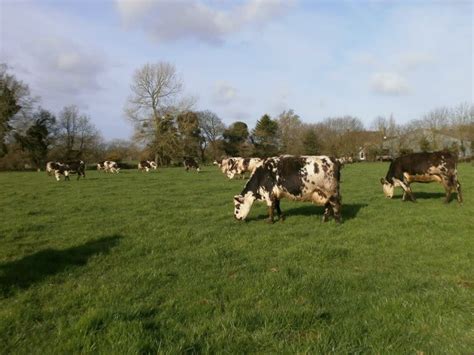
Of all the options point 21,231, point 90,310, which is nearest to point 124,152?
point 21,231

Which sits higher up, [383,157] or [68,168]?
[383,157]

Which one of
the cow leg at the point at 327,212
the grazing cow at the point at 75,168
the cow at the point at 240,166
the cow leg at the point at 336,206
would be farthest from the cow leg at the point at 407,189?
the grazing cow at the point at 75,168

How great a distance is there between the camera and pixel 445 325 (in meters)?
4.69

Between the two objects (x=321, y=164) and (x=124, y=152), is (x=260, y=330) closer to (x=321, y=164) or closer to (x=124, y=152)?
(x=321, y=164)

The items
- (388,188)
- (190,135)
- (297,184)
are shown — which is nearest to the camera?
(297,184)

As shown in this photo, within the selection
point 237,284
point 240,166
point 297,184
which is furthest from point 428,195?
point 240,166

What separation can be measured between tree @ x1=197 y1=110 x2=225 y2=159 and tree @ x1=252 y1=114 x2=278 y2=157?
8707 millimetres

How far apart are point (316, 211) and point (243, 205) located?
2889 millimetres

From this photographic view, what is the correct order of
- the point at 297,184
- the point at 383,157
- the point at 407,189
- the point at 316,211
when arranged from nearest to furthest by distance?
the point at 297,184 → the point at 316,211 → the point at 407,189 → the point at 383,157

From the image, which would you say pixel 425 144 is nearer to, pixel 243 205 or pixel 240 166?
pixel 240 166

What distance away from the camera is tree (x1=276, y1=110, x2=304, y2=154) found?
279 feet

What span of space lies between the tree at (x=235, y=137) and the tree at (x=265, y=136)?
8.68 ft

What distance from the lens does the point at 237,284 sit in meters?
6.24

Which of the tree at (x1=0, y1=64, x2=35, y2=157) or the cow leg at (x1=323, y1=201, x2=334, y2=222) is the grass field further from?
the tree at (x1=0, y1=64, x2=35, y2=157)
